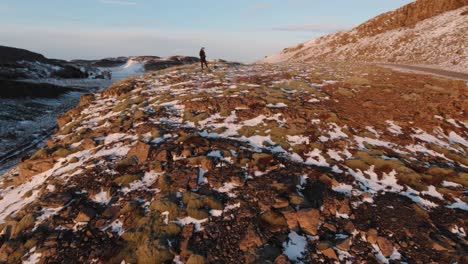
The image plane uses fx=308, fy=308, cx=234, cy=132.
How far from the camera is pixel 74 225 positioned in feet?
27.0

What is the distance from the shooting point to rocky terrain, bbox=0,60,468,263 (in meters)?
7.35

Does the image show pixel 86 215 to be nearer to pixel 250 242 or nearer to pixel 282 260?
pixel 250 242

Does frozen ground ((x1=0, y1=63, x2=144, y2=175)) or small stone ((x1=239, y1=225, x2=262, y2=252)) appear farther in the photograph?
frozen ground ((x1=0, y1=63, x2=144, y2=175))

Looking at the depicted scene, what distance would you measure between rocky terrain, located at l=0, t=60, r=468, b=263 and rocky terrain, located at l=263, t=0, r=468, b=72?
1787 cm

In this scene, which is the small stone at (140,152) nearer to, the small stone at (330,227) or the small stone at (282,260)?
the small stone at (282,260)

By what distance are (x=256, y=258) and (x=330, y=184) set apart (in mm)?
3694

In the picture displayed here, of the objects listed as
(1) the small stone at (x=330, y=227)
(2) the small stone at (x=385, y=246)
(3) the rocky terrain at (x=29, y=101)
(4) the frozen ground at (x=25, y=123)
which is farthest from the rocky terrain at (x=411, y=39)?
(3) the rocky terrain at (x=29, y=101)

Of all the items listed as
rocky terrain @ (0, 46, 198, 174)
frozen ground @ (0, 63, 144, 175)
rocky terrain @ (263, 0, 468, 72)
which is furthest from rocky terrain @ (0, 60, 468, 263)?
rocky terrain @ (263, 0, 468, 72)

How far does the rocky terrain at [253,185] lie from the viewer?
735 centimetres

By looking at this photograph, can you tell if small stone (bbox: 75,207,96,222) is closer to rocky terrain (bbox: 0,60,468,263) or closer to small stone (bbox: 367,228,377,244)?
rocky terrain (bbox: 0,60,468,263)

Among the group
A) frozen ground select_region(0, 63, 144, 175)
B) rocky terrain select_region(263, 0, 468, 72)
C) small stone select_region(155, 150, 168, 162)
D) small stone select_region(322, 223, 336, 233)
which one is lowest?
frozen ground select_region(0, 63, 144, 175)

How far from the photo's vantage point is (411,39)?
3866 cm

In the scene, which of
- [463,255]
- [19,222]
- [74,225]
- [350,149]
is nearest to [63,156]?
[19,222]

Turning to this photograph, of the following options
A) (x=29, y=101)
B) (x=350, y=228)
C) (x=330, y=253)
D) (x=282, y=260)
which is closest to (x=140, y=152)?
(x=282, y=260)
